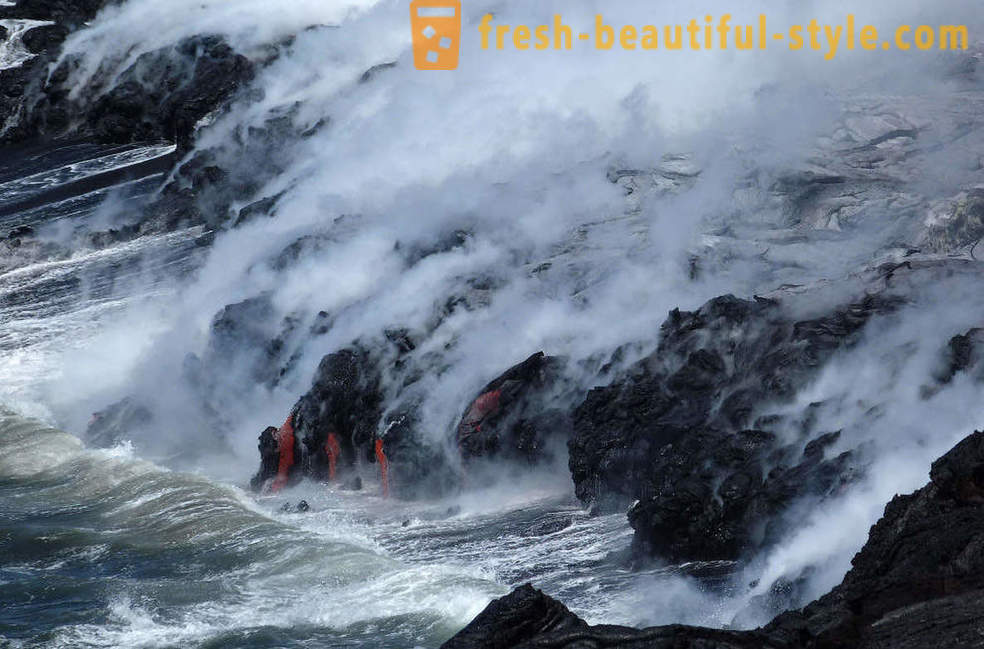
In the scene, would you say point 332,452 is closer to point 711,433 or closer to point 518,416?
point 518,416

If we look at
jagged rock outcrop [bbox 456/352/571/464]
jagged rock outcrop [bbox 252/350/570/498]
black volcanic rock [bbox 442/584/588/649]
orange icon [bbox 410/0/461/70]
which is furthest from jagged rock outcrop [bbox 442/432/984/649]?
orange icon [bbox 410/0/461/70]

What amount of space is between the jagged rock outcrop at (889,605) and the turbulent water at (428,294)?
9.62ft

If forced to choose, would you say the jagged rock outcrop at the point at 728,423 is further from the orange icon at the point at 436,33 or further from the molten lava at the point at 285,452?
the orange icon at the point at 436,33

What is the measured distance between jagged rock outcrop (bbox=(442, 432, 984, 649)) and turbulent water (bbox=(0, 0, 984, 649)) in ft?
9.62

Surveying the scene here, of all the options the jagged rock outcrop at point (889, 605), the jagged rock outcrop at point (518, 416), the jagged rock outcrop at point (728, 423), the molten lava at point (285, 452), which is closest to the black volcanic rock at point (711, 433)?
the jagged rock outcrop at point (728, 423)

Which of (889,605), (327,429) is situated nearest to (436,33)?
(327,429)

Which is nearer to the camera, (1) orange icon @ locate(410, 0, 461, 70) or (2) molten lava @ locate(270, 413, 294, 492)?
(2) molten lava @ locate(270, 413, 294, 492)

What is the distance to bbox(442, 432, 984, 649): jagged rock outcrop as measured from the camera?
879cm

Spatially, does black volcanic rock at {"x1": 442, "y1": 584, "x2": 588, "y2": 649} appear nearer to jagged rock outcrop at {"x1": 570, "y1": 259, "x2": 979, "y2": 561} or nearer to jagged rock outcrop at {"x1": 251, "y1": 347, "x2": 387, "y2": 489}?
jagged rock outcrop at {"x1": 570, "y1": 259, "x2": 979, "y2": 561}

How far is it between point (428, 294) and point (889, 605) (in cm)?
1392

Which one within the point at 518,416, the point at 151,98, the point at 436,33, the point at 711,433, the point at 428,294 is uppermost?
the point at 436,33

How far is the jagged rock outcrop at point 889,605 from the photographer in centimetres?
879

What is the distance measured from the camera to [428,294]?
22484 millimetres

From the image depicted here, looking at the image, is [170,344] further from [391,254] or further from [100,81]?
[100,81]
